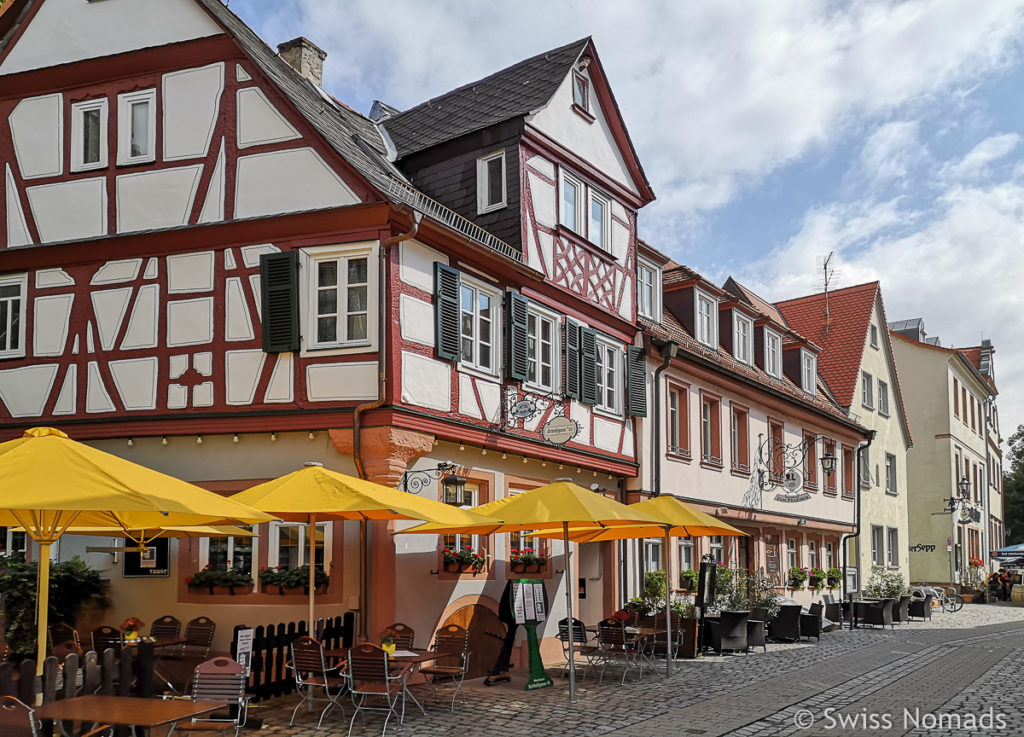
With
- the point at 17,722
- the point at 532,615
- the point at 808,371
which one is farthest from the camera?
the point at 808,371

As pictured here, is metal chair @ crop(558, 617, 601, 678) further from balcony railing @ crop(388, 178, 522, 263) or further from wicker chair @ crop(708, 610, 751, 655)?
balcony railing @ crop(388, 178, 522, 263)

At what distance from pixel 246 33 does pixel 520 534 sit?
8.73 metres

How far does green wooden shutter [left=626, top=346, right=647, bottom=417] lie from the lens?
64.3 feet

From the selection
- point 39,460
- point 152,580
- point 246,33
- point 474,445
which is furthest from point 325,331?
point 39,460

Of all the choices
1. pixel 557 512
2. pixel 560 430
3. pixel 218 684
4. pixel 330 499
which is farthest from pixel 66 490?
pixel 560 430

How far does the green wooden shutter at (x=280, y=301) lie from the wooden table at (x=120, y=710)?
6556mm

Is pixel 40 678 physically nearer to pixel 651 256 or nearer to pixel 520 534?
pixel 520 534

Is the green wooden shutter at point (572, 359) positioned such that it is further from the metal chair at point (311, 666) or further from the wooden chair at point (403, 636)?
the metal chair at point (311, 666)

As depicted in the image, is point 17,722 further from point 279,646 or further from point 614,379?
Answer: point 614,379

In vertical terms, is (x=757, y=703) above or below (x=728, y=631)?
below

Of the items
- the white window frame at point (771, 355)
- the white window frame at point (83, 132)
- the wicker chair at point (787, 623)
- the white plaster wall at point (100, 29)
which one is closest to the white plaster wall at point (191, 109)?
the white plaster wall at point (100, 29)

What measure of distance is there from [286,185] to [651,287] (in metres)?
9.37

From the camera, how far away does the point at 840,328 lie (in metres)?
34.2

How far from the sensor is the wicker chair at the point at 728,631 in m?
17.9
